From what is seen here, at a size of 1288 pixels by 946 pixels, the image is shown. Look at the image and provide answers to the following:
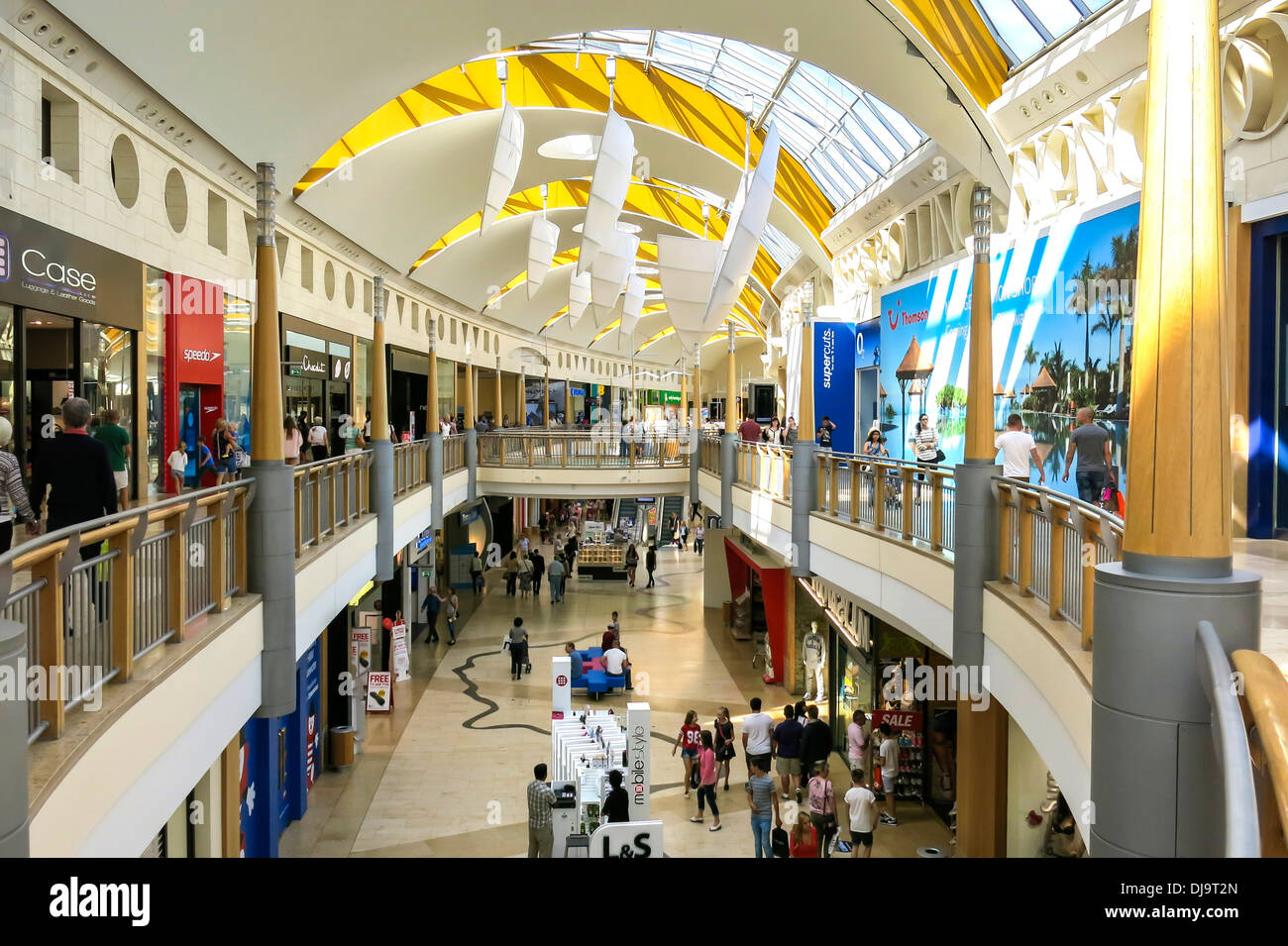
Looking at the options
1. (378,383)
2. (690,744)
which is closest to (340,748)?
(690,744)

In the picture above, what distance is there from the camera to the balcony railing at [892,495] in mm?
9875

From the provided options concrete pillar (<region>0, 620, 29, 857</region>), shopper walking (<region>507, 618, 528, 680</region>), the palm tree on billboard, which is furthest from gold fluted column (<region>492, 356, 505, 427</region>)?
concrete pillar (<region>0, 620, 29, 857</region>)

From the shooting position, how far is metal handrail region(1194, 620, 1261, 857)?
2277 millimetres

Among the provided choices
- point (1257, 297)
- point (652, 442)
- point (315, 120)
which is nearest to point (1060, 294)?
point (1257, 297)

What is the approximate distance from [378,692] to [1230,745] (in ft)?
62.2

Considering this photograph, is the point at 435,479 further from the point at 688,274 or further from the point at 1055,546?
the point at 1055,546

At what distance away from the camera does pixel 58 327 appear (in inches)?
465

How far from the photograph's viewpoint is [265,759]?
42.4ft

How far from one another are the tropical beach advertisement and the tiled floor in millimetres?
6081

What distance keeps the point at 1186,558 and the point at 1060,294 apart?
1184 cm

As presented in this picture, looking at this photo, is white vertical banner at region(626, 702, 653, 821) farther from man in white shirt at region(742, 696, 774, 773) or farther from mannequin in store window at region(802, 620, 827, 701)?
mannequin in store window at region(802, 620, 827, 701)
